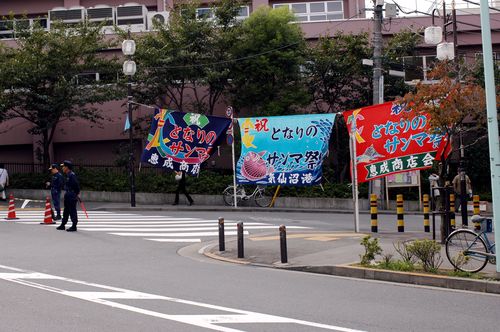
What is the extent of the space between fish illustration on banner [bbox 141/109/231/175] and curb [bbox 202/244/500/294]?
14381 mm

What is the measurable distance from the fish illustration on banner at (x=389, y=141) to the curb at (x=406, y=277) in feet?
24.3

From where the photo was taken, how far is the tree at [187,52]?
93.6 feet

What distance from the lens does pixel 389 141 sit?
734 inches

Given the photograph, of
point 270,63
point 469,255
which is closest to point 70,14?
point 270,63

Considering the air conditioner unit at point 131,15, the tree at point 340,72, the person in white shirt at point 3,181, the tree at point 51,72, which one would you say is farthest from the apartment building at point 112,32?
the person in white shirt at point 3,181

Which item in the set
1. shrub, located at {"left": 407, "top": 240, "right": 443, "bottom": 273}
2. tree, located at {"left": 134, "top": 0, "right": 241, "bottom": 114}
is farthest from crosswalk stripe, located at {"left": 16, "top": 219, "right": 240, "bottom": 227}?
shrub, located at {"left": 407, "top": 240, "right": 443, "bottom": 273}

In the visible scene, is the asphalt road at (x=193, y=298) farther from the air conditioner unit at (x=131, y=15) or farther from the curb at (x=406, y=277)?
the air conditioner unit at (x=131, y=15)

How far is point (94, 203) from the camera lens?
2762 cm

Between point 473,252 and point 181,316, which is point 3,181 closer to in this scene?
point 181,316

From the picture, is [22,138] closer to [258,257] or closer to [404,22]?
[404,22]

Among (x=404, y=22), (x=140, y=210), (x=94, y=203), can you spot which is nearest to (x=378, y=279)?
(x=140, y=210)

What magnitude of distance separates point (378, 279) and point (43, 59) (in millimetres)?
21453

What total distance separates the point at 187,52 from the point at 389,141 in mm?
12925

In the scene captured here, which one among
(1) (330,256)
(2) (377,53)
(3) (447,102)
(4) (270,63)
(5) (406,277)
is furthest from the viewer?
(4) (270,63)
